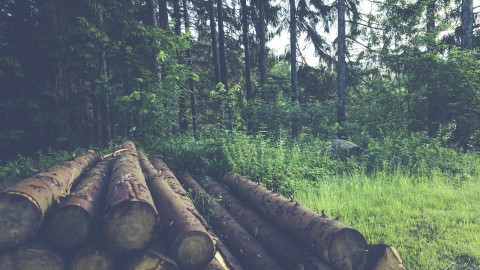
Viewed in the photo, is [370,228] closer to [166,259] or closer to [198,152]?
[166,259]

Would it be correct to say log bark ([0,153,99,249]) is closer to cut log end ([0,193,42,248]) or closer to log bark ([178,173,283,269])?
cut log end ([0,193,42,248])

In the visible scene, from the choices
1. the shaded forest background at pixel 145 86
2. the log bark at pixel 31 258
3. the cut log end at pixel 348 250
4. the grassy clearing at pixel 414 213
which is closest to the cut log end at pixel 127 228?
the log bark at pixel 31 258

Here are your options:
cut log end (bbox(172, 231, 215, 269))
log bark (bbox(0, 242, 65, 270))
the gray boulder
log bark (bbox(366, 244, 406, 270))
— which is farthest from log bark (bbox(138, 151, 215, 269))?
the gray boulder

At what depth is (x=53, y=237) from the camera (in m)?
3.03

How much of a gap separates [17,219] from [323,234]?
289 cm

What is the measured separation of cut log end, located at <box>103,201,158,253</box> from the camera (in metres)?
3.02

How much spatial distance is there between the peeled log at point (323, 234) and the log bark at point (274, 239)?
4.9 inches

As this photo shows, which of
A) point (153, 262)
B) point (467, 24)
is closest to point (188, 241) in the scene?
point (153, 262)

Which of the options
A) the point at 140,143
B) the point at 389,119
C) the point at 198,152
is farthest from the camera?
the point at 389,119

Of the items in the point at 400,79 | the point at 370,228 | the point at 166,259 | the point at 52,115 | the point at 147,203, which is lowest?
the point at 370,228

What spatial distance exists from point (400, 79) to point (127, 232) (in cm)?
1503

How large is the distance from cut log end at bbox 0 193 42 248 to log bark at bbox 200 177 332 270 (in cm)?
260

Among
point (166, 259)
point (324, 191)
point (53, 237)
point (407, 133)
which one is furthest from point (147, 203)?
point (407, 133)

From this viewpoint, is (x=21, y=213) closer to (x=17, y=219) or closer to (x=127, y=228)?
(x=17, y=219)
